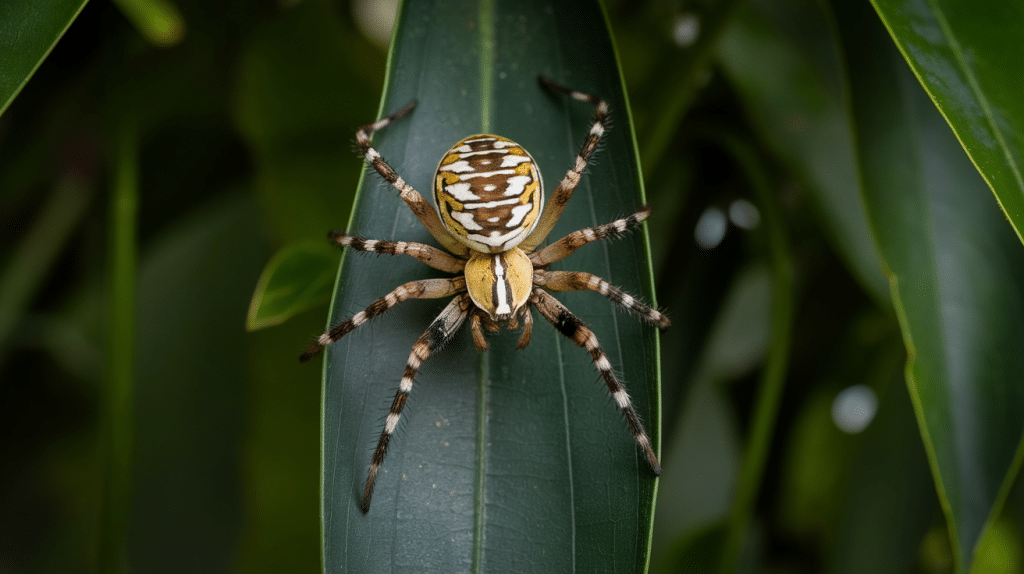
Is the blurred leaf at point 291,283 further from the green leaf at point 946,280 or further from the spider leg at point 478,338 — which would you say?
the green leaf at point 946,280

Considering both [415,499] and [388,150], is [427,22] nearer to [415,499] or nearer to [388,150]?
[388,150]

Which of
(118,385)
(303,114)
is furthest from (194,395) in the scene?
(303,114)

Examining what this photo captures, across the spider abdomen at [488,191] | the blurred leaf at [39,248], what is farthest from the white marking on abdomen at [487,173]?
the blurred leaf at [39,248]

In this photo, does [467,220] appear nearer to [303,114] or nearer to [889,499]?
[303,114]

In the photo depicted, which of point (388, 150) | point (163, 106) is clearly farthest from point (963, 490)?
point (163, 106)

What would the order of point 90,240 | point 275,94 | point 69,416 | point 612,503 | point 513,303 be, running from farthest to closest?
1. point 69,416
2. point 90,240
3. point 275,94
4. point 513,303
5. point 612,503

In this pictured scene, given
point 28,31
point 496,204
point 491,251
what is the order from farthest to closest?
1. point 491,251
2. point 496,204
3. point 28,31
